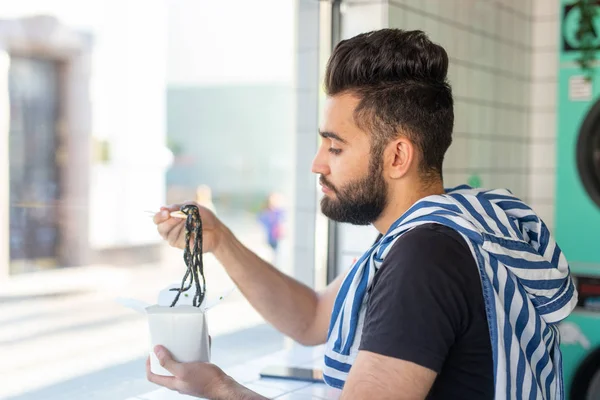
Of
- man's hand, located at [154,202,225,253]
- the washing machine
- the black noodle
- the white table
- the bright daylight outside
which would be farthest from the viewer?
the washing machine

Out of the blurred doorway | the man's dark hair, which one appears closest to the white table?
the man's dark hair

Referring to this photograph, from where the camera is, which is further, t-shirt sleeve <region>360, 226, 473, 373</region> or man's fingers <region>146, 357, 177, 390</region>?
man's fingers <region>146, 357, 177, 390</region>

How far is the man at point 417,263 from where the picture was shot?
1.10m

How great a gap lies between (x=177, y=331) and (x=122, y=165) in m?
3.96

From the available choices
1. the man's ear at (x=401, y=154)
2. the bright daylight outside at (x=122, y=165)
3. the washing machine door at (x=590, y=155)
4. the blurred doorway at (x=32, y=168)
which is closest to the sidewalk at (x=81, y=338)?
the bright daylight outside at (x=122, y=165)

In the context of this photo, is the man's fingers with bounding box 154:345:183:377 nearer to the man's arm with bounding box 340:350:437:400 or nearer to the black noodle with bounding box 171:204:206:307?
the black noodle with bounding box 171:204:206:307

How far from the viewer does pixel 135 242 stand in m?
4.73

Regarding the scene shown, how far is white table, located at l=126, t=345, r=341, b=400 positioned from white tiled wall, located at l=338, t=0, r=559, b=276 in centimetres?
40

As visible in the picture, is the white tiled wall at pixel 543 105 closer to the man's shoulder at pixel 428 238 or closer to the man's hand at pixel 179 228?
the man's hand at pixel 179 228

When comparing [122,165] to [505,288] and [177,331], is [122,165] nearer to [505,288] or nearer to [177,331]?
[177,331]

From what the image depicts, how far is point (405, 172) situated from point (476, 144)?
139 cm

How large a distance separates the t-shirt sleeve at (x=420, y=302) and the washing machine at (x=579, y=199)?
1862mm

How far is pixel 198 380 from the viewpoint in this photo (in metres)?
1.26

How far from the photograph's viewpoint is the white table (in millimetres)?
1609
